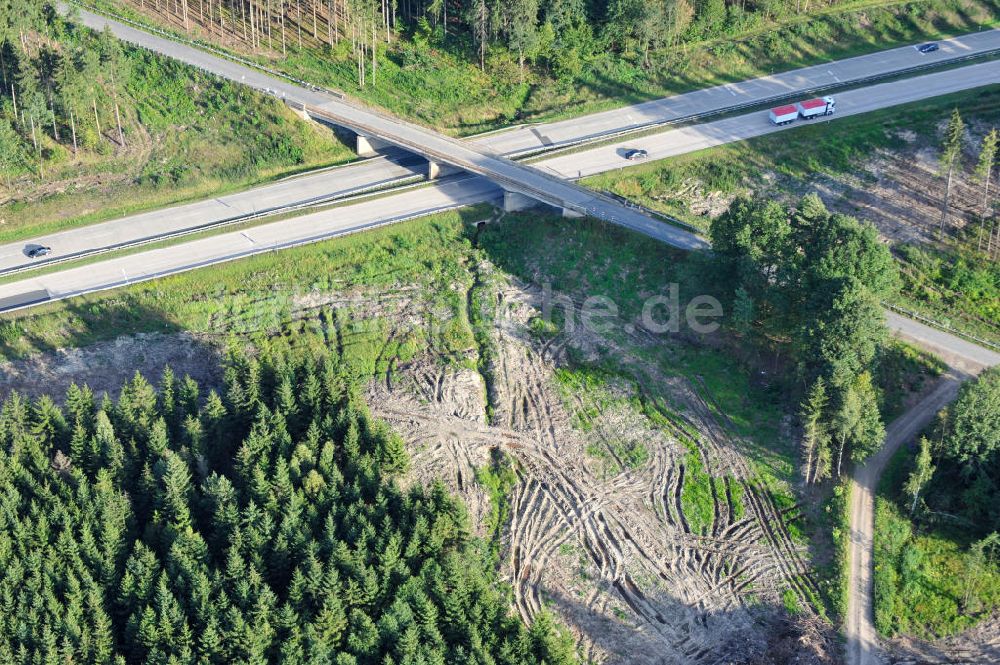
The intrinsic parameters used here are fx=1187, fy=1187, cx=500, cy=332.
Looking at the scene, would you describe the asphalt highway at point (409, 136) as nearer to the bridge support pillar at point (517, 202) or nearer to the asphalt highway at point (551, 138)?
the asphalt highway at point (551, 138)

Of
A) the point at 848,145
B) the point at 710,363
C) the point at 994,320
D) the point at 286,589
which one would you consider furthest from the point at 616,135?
the point at 286,589

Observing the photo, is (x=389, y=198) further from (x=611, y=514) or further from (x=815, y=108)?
(x=815, y=108)

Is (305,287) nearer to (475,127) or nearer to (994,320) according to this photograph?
(475,127)

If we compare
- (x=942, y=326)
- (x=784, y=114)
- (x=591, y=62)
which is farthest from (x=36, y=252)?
(x=942, y=326)

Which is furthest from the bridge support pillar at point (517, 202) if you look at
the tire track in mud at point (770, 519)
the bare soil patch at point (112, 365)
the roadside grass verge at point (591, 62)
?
the bare soil patch at point (112, 365)

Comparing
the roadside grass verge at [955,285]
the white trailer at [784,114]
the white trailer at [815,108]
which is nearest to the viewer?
the roadside grass verge at [955,285]

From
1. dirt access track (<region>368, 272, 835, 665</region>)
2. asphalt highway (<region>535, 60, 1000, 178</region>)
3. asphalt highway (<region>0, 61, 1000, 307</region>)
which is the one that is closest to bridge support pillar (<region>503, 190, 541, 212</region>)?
asphalt highway (<region>0, 61, 1000, 307</region>)

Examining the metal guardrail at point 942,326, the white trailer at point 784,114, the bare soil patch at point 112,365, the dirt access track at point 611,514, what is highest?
the white trailer at point 784,114

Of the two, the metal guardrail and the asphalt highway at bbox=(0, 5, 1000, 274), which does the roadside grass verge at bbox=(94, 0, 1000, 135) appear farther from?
the metal guardrail
